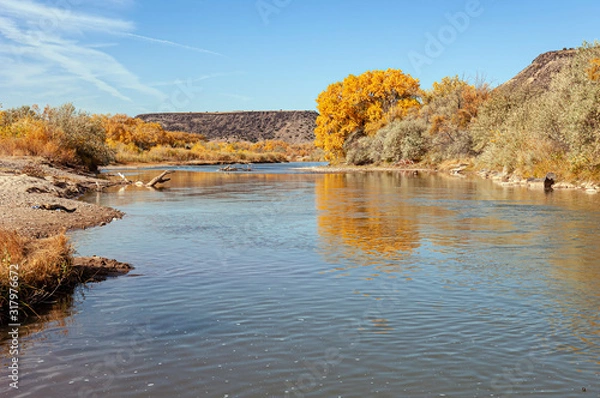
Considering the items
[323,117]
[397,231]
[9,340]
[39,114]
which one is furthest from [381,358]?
[323,117]

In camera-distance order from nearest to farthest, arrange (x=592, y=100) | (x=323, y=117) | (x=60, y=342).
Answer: (x=60, y=342) < (x=592, y=100) < (x=323, y=117)

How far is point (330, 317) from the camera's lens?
31.2 ft

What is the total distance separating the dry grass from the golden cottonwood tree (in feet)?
221

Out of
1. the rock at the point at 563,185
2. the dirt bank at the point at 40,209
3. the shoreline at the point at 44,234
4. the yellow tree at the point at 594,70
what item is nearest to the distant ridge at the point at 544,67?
the rock at the point at 563,185

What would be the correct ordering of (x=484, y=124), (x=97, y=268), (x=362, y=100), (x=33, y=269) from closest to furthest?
(x=33, y=269) < (x=97, y=268) < (x=484, y=124) < (x=362, y=100)

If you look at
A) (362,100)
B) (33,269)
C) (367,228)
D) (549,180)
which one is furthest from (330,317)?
(362,100)

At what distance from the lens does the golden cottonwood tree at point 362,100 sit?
256 ft

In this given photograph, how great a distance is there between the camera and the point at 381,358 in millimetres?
7699

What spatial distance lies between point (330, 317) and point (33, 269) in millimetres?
5143

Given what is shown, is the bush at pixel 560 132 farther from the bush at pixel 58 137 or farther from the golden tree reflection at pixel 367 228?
the bush at pixel 58 137

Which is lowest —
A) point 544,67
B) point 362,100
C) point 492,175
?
point 492,175

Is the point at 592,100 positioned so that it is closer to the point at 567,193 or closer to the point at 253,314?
the point at 567,193

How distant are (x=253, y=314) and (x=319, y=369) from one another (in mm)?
2602

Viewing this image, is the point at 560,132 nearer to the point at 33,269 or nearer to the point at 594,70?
the point at 594,70
